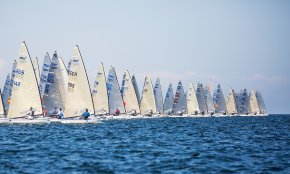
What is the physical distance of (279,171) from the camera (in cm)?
2283

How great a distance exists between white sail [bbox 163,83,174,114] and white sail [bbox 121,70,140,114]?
758 inches

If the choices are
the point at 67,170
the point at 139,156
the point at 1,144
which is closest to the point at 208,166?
the point at 139,156

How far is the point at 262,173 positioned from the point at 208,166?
9.69ft

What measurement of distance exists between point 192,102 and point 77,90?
7137 centimetres

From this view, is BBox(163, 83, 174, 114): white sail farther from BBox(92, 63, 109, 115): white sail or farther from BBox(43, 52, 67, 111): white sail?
BBox(43, 52, 67, 111): white sail

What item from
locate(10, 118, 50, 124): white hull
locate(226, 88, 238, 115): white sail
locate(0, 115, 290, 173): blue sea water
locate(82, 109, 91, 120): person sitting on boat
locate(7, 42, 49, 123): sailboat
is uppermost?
locate(226, 88, 238, 115): white sail

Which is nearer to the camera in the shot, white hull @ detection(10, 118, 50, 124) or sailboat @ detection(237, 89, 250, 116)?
white hull @ detection(10, 118, 50, 124)

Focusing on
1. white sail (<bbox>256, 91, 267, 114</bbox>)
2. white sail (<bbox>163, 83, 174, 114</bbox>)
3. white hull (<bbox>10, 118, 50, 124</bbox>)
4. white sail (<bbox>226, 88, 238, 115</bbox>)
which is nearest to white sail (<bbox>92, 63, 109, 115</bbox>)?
white hull (<bbox>10, 118, 50, 124</bbox>)

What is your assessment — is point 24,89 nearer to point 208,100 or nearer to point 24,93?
point 24,93

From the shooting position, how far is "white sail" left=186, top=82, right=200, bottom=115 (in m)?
126

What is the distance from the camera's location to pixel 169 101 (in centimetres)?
12131

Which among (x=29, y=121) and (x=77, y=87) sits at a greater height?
(x=77, y=87)

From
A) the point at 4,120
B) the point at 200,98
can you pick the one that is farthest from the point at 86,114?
the point at 200,98

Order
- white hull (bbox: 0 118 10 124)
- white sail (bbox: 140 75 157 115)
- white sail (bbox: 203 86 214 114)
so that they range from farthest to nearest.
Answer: white sail (bbox: 203 86 214 114) < white sail (bbox: 140 75 157 115) < white hull (bbox: 0 118 10 124)
